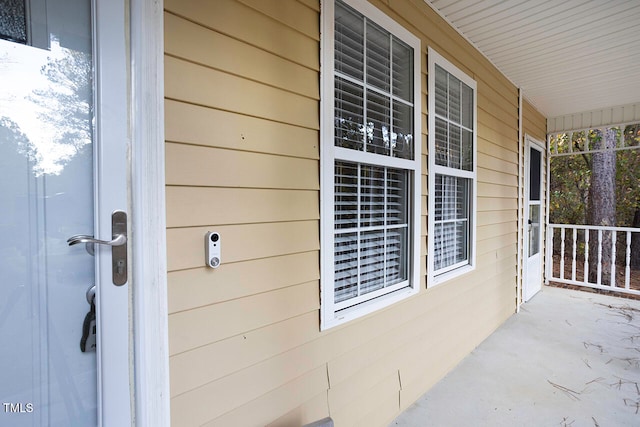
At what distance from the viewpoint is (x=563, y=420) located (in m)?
2.00

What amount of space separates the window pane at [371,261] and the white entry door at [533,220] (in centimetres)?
337

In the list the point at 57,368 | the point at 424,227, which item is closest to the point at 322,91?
the point at 424,227

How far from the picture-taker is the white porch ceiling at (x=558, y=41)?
234cm

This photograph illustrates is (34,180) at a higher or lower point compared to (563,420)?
higher

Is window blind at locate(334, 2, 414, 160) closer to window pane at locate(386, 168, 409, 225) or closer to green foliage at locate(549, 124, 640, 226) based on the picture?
window pane at locate(386, 168, 409, 225)

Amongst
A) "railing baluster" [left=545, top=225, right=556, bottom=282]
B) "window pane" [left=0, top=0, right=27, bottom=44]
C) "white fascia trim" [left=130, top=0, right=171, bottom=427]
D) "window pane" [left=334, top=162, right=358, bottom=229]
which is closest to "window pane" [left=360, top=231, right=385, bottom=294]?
"window pane" [left=334, top=162, right=358, bottom=229]

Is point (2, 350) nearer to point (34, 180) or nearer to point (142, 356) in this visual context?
point (142, 356)

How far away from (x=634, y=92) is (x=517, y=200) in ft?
6.89

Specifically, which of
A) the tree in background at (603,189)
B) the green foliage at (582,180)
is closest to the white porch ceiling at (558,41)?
the tree in background at (603,189)

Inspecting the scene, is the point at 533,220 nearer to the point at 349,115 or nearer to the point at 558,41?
the point at 558,41

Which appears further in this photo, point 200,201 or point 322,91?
point 322,91

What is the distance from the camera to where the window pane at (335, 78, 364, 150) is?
1.67m

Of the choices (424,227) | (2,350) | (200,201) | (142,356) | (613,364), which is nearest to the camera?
(2,350)

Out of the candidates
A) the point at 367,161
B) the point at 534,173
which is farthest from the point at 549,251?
the point at 367,161
